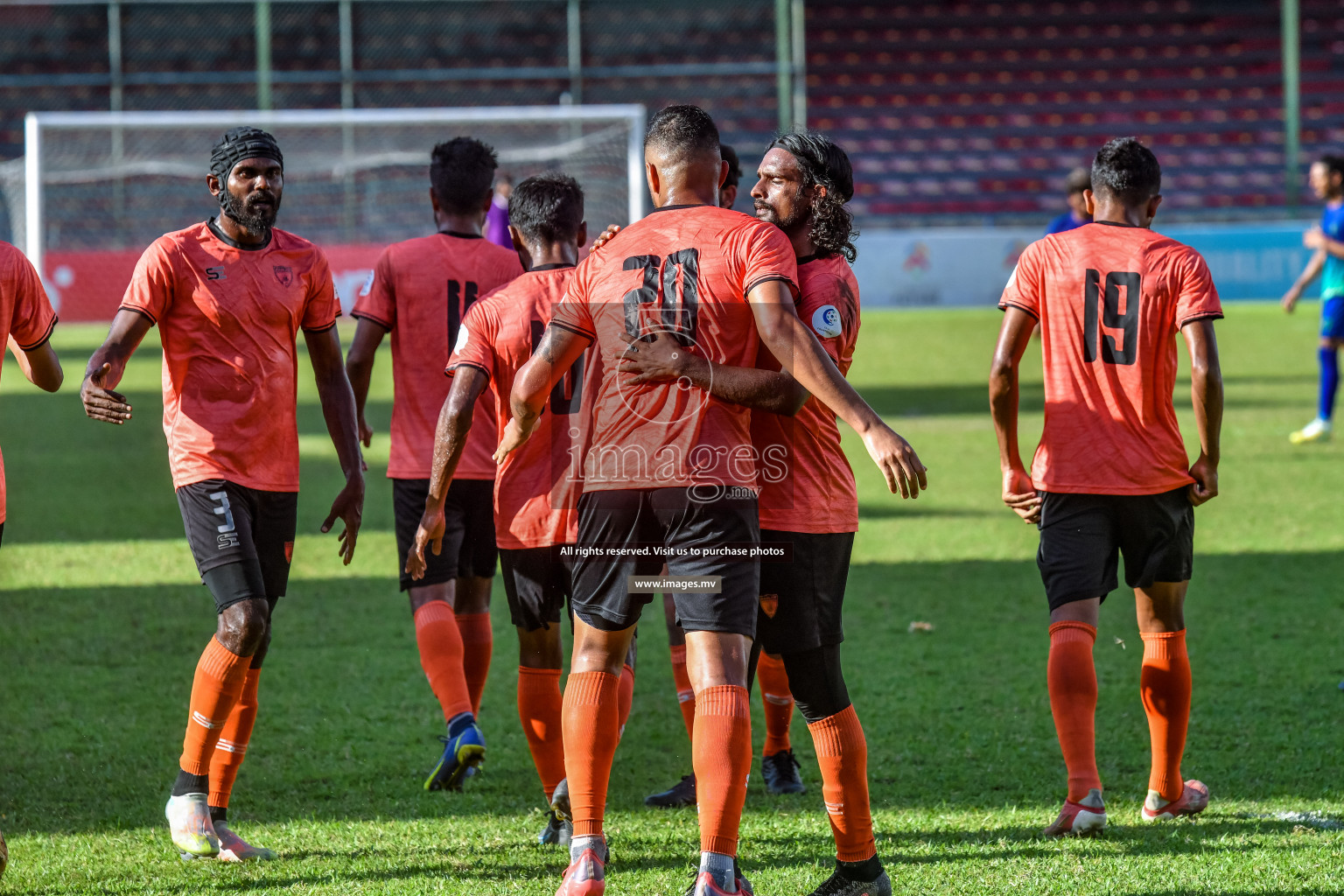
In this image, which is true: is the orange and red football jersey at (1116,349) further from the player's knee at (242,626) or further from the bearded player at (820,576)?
the player's knee at (242,626)

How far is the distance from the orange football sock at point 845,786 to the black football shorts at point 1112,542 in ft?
3.30

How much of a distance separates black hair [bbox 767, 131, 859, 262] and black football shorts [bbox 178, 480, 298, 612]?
1770 mm

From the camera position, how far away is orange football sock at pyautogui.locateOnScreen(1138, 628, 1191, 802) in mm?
4211

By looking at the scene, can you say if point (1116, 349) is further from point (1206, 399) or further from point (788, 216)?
point (788, 216)

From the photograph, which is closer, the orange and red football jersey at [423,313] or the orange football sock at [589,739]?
the orange football sock at [589,739]

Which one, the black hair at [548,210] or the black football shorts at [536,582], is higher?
the black hair at [548,210]

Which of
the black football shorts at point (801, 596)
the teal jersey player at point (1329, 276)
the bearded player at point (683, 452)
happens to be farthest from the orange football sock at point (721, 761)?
the teal jersey player at point (1329, 276)

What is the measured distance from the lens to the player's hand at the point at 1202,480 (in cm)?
425

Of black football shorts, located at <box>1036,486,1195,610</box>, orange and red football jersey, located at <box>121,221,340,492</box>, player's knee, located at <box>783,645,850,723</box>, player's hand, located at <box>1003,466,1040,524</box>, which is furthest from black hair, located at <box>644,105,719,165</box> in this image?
black football shorts, located at <box>1036,486,1195,610</box>

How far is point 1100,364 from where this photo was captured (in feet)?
13.9

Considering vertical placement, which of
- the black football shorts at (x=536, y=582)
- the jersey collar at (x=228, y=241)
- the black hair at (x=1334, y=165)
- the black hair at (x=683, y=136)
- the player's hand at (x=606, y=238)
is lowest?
the black football shorts at (x=536, y=582)

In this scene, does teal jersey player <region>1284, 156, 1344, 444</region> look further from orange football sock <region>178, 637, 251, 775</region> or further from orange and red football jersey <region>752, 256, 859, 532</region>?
orange football sock <region>178, 637, 251, 775</region>

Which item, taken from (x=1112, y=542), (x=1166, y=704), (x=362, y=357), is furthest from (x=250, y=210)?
(x=1166, y=704)

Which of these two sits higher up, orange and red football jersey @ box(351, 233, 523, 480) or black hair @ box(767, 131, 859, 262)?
black hair @ box(767, 131, 859, 262)
